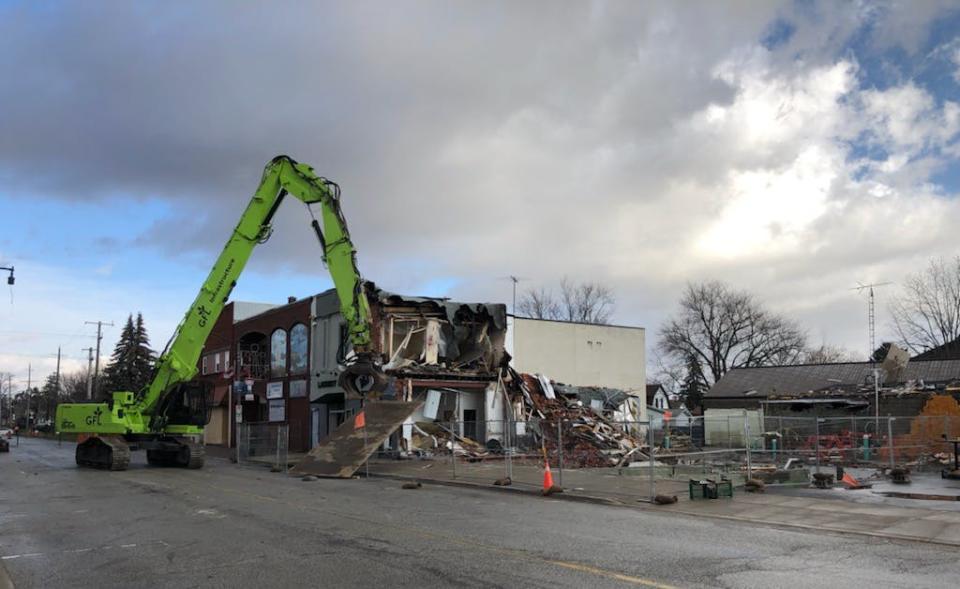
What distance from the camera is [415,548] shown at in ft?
32.5

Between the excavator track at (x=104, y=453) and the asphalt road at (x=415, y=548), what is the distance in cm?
930

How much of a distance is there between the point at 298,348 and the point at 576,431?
16.2 meters

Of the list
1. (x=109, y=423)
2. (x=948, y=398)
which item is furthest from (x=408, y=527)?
(x=948, y=398)

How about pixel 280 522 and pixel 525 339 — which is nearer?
pixel 280 522

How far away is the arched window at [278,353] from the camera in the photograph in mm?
41250

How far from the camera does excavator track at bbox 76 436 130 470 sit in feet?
84.8

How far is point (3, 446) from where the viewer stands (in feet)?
143

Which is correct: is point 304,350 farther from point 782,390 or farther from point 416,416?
point 782,390

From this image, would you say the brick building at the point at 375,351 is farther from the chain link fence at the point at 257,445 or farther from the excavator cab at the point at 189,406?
the excavator cab at the point at 189,406

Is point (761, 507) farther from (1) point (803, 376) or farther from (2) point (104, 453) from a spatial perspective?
(1) point (803, 376)

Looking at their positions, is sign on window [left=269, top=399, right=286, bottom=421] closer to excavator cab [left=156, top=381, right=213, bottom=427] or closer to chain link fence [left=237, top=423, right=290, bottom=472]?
chain link fence [left=237, top=423, right=290, bottom=472]

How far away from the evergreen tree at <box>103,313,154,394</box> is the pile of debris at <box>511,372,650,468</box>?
60129mm

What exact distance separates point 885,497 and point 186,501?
15069mm

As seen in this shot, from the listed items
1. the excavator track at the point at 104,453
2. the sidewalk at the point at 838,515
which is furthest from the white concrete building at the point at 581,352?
the sidewalk at the point at 838,515
